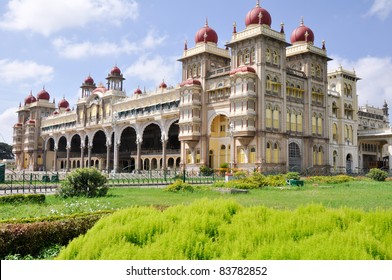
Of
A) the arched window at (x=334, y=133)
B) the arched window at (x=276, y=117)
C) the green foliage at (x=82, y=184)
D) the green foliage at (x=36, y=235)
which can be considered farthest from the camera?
the arched window at (x=334, y=133)

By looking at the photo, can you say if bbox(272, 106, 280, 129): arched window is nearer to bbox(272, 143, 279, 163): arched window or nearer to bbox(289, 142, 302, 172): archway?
bbox(272, 143, 279, 163): arched window

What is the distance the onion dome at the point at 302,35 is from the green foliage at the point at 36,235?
152 ft

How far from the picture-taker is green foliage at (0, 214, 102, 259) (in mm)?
7332

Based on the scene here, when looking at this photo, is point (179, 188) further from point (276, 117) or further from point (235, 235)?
point (276, 117)

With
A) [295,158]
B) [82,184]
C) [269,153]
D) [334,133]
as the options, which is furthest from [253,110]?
[82,184]

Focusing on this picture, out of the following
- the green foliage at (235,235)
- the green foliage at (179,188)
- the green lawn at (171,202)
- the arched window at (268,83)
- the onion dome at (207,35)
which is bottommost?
the green lawn at (171,202)

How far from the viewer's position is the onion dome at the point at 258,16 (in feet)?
142

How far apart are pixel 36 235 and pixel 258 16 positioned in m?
40.1

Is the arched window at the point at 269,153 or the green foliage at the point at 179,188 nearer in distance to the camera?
the green foliage at the point at 179,188

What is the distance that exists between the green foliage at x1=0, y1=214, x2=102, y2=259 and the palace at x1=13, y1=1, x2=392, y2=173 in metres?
32.9

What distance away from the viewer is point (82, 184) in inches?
721

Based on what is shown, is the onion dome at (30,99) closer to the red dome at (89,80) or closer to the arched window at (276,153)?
the red dome at (89,80)

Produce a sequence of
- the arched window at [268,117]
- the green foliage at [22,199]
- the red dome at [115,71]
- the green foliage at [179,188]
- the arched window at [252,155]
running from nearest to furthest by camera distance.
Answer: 1. the green foliage at [22,199]
2. the green foliage at [179,188]
3. the arched window at [252,155]
4. the arched window at [268,117]
5. the red dome at [115,71]

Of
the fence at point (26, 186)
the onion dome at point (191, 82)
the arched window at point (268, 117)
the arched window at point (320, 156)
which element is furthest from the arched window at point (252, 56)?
the fence at point (26, 186)
